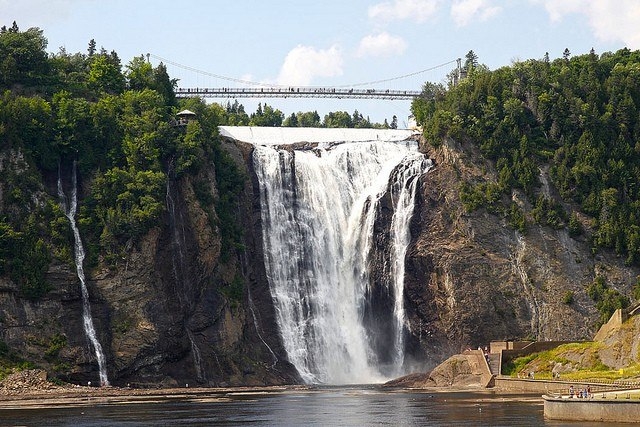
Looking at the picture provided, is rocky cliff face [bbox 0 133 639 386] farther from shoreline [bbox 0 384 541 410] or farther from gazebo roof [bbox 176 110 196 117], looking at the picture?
gazebo roof [bbox 176 110 196 117]

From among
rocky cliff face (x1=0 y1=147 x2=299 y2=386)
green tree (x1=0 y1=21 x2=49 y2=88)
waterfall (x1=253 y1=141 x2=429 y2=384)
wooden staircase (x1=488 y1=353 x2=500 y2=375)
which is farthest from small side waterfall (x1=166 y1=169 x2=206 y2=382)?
wooden staircase (x1=488 y1=353 x2=500 y2=375)

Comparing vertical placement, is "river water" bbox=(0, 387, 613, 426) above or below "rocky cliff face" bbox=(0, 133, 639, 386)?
below

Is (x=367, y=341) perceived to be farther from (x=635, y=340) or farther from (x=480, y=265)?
(x=635, y=340)

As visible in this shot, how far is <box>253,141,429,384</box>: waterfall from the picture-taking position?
156m

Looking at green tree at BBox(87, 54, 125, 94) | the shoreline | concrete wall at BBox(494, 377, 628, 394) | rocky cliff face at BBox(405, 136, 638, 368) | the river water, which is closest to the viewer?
the river water

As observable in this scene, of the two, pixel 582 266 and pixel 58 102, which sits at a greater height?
pixel 58 102

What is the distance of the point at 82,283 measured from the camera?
139125mm

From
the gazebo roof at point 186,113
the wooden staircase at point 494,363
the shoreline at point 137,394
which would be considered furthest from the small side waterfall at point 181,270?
the wooden staircase at point 494,363

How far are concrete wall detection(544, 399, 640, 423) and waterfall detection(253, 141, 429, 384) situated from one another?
5982 cm

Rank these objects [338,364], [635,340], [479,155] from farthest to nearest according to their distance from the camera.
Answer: [479,155]
[338,364]
[635,340]

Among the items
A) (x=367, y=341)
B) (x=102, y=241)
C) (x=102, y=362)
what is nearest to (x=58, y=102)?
(x=102, y=241)

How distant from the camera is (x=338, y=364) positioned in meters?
155

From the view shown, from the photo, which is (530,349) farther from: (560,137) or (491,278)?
(560,137)

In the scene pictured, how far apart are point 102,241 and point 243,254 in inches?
864
